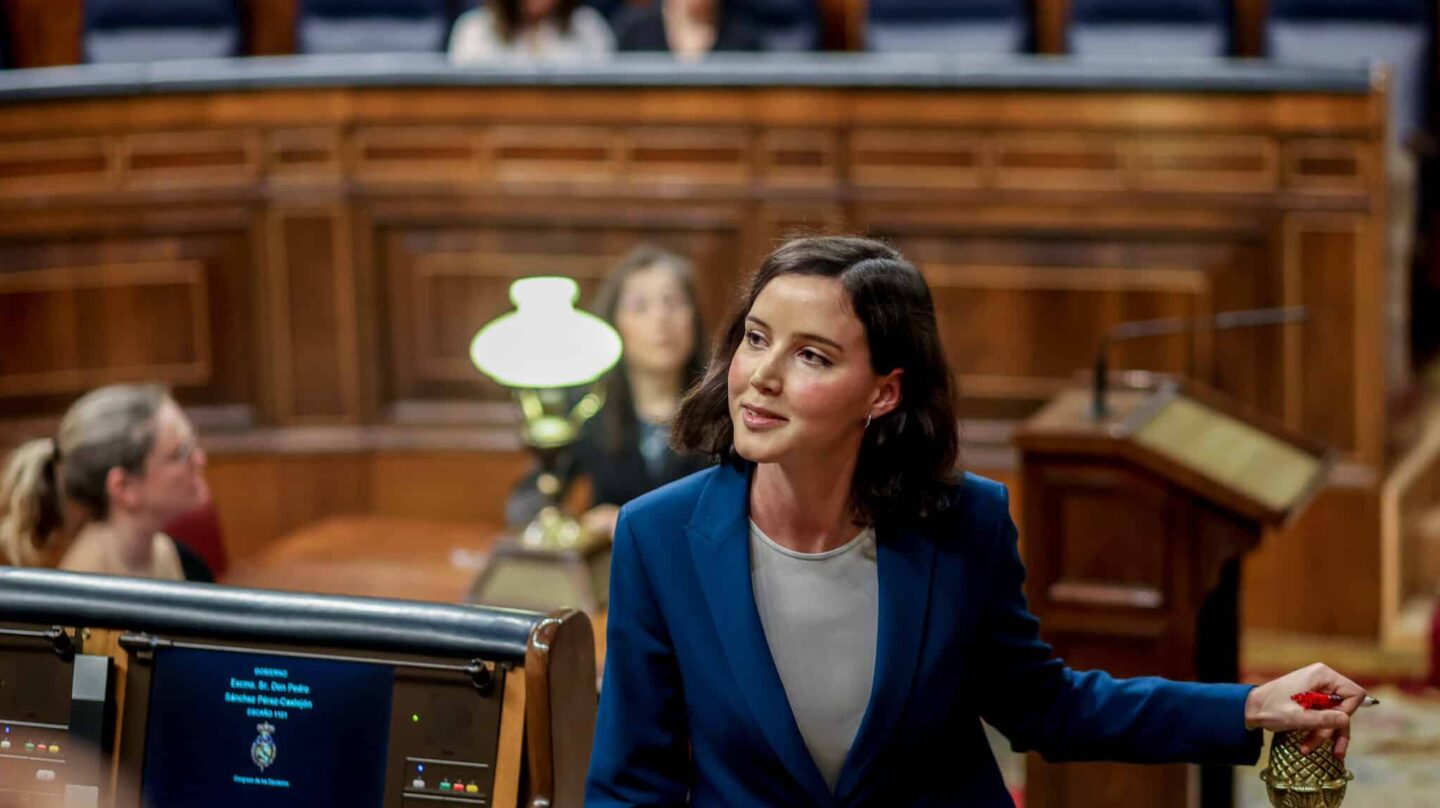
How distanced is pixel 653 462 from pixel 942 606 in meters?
2.40

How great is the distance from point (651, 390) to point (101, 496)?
1.38 meters

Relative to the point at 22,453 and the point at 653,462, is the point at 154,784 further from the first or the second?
the point at 653,462

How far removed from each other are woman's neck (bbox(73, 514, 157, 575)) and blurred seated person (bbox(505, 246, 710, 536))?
1129mm

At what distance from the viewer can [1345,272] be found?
4.82 metres

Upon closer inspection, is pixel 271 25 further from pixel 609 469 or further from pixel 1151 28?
pixel 609 469

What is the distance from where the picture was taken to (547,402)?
3.69 metres

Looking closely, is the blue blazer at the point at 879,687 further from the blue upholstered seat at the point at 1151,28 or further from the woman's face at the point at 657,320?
the blue upholstered seat at the point at 1151,28

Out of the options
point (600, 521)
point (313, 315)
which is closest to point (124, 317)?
point (313, 315)

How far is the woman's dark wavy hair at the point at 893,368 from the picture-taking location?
1.79m

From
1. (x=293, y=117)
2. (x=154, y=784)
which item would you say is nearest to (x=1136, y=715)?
(x=154, y=784)

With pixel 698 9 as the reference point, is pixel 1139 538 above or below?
below

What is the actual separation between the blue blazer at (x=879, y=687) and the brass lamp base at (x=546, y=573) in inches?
64.3

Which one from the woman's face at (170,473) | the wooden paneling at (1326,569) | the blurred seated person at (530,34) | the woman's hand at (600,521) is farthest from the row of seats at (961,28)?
the woman's face at (170,473)

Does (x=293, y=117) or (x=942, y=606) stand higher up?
(x=293, y=117)
